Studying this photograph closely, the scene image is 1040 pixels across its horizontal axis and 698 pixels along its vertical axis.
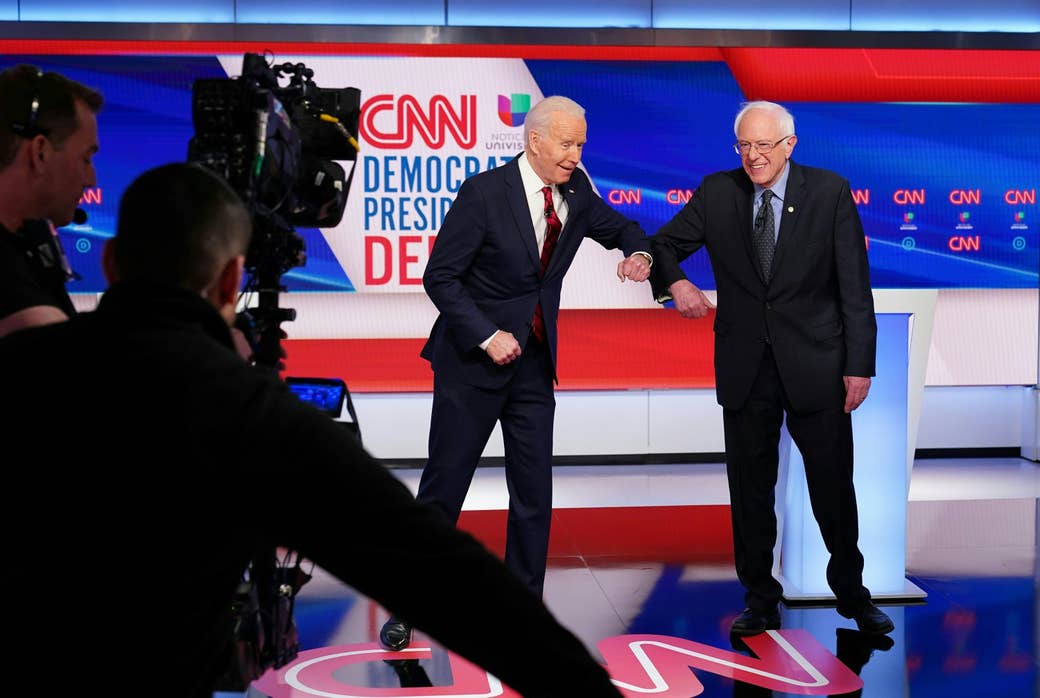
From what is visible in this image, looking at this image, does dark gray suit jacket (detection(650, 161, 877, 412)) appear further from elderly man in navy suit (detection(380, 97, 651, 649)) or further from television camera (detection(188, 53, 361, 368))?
television camera (detection(188, 53, 361, 368))

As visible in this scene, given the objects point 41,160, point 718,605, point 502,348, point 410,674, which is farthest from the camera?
point 718,605

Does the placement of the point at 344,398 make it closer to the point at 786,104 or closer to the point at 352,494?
the point at 352,494

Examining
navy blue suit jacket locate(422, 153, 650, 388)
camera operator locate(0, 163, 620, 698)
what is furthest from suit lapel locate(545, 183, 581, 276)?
camera operator locate(0, 163, 620, 698)

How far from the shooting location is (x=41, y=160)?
1.90 meters

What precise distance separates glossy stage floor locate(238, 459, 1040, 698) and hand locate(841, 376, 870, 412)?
0.71 meters

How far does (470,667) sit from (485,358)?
88 centimetres

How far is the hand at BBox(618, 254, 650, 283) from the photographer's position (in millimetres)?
3473

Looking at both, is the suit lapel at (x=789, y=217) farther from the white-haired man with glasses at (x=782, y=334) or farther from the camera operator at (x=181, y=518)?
the camera operator at (x=181, y=518)

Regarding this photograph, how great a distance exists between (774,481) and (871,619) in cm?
50

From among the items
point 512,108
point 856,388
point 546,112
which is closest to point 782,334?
point 856,388

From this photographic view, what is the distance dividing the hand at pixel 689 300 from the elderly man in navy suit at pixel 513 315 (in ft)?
0.43

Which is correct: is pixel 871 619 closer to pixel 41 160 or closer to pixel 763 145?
pixel 763 145

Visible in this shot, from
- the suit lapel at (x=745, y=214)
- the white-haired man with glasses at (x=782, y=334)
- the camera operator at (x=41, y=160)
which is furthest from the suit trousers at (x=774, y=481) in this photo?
the camera operator at (x=41, y=160)

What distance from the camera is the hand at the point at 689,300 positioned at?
11.1 ft
